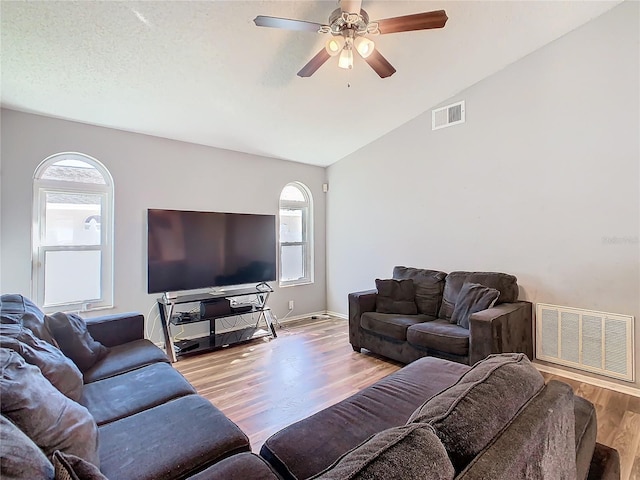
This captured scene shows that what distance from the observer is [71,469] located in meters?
0.75

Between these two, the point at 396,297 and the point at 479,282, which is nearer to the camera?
the point at 479,282

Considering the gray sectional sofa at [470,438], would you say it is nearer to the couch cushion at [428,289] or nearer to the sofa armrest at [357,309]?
the sofa armrest at [357,309]

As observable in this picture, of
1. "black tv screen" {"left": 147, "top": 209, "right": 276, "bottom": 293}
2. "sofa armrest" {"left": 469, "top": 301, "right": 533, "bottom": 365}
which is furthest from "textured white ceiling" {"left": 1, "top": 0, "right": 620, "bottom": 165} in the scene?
"sofa armrest" {"left": 469, "top": 301, "right": 533, "bottom": 365}

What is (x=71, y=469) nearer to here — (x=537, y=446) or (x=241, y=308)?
(x=537, y=446)

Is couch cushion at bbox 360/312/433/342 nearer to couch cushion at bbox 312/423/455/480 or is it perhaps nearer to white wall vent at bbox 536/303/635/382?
white wall vent at bbox 536/303/635/382

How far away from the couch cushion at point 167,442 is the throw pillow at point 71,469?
1.43 feet

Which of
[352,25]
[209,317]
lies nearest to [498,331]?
[352,25]

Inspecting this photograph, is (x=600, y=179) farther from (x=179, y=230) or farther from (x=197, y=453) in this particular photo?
(x=179, y=230)

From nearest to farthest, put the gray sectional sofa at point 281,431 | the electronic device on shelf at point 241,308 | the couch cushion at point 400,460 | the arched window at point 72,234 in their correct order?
the couch cushion at point 400,460
the gray sectional sofa at point 281,431
the arched window at point 72,234
the electronic device on shelf at point 241,308

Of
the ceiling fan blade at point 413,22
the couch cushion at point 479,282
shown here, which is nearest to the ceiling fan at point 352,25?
the ceiling fan blade at point 413,22

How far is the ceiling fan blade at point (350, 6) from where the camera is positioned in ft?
6.51

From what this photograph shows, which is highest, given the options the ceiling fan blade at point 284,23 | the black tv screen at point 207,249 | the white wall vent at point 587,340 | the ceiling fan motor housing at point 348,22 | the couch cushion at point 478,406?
the ceiling fan motor housing at point 348,22

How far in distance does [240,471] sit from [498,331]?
2.34 metres

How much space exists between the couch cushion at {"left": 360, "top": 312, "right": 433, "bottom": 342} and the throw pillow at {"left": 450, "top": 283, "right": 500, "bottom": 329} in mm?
356
